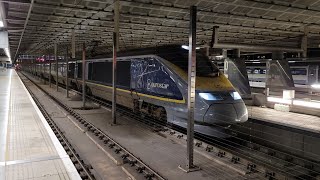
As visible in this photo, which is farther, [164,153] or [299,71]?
[299,71]

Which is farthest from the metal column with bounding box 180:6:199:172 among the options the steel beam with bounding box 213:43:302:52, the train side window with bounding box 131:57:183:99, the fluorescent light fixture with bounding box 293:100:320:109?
the steel beam with bounding box 213:43:302:52

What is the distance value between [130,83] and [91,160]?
526 centimetres

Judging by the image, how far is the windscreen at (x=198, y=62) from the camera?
9.17 m

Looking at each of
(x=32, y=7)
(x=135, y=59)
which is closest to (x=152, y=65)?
(x=135, y=59)

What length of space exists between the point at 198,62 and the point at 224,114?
6.15 feet

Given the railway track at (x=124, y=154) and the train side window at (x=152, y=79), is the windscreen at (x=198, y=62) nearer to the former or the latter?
the train side window at (x=152, y=79)

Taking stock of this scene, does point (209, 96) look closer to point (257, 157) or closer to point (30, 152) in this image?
point (257, 157)

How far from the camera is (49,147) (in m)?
6.57

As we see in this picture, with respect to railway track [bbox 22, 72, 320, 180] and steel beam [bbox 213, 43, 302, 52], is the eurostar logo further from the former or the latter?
steel beam [bbox 213, 43, 302, 52]

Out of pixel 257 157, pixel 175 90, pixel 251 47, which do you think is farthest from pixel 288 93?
pixel 175 90

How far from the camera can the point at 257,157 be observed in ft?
27.2

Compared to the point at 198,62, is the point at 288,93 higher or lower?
lower

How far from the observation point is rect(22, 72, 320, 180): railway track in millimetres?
5863

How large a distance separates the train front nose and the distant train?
11.6m
